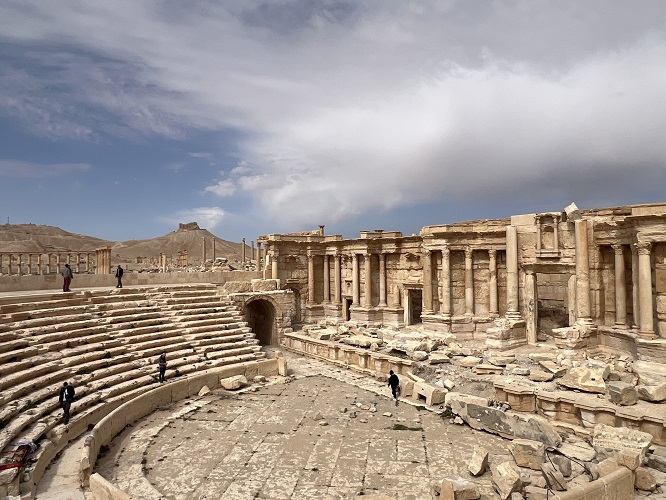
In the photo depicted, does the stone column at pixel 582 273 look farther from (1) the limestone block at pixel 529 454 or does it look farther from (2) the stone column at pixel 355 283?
(2) the stone column at pixel 355 283

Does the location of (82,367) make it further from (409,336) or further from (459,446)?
(409,336)

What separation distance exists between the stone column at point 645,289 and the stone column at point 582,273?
5.69ft

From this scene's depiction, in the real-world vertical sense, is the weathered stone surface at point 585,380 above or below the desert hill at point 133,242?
below

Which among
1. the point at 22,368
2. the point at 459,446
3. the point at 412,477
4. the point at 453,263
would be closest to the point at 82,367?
the point at 22,368

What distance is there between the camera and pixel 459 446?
9.20 m

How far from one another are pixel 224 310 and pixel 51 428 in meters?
9.04

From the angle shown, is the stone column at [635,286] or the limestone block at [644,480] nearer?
the limestone block at [644,480]

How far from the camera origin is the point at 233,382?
44.2 ft

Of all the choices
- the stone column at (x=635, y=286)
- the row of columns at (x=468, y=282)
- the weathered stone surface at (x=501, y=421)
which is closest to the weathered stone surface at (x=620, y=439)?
the weathered stone surface at (x=501, y=421)

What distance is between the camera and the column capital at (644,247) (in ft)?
39.6

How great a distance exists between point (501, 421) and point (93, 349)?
37.5 feet

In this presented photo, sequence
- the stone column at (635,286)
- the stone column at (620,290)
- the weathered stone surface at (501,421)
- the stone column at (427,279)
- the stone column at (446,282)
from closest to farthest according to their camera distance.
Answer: the weathered stone surface at (501,421)
the stone column at (635,286)
the stone column at (620,290)
the stone column at (446,282)
the stone column at (427,279)

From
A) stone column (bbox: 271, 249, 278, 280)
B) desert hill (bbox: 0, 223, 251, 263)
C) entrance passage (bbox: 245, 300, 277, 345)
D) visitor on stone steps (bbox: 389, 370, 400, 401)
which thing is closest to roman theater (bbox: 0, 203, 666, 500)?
entrance passage (bbox: 245, 300, 277, 345)

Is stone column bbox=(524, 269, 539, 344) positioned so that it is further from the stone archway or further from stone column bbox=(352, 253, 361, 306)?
the stone archway
